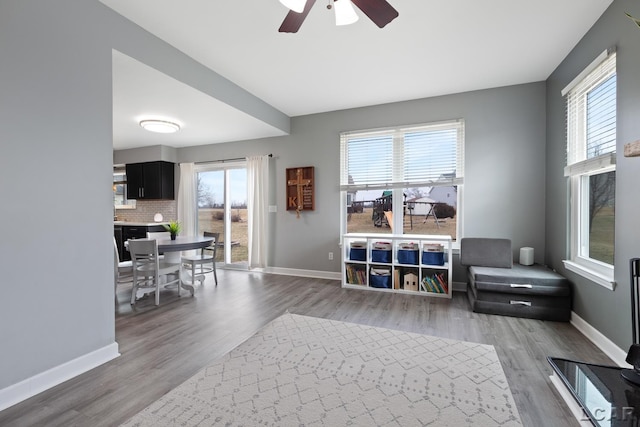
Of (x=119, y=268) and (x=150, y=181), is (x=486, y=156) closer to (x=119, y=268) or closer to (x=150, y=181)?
(x=119, y=268)

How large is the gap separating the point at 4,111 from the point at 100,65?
74 cm

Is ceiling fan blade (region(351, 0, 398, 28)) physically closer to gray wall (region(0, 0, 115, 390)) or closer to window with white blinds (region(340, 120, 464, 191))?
gray wall (region(0, 0, 115, 390))

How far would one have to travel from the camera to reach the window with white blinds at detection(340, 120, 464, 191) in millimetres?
4074

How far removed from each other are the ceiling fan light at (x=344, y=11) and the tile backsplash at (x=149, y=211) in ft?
17.8

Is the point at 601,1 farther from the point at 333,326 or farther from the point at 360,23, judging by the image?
the point at 333,326

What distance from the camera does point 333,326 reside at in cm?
283

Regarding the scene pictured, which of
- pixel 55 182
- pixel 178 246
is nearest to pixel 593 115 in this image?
pixel 55 182

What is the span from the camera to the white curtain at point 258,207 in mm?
5180

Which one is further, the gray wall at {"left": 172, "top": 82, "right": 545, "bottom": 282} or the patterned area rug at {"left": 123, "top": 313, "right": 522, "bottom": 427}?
the gray wall at {"left": 172, "top": 82, "right": 545, "bottom": 282}

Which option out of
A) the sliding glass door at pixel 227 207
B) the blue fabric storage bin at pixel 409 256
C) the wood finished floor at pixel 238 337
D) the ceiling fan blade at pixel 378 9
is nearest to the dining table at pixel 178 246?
the wood finished floor at pixel 238 337

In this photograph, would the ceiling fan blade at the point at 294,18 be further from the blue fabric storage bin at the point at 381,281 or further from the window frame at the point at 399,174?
the blue fabric storage bin at the point at 381,281

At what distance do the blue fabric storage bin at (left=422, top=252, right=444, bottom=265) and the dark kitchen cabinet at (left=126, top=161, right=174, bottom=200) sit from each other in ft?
17.1

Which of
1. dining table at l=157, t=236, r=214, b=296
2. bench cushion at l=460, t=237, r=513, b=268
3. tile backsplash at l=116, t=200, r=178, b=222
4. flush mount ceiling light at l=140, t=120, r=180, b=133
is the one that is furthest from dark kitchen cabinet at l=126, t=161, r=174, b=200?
bench cushion at l=460, t=237, r=513, b=268

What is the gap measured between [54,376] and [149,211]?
200 inches
